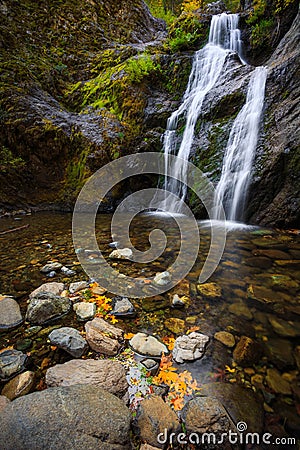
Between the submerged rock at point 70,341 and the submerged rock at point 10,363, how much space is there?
0.75 feet

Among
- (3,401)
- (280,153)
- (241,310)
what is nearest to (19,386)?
(3,401)

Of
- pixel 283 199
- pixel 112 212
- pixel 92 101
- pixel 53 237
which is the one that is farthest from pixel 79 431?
pixel 92 101

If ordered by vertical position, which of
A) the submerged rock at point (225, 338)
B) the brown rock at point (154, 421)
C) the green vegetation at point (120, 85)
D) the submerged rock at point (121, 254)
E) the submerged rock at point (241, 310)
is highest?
the green vegetation at point (120, 85)

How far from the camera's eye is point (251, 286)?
8.75ft

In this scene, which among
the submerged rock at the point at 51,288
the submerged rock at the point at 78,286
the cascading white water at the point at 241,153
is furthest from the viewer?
the cascading white water at the point at 241,153

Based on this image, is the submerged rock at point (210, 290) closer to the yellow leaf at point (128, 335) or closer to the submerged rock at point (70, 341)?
the yellow leaf at point (128, 335)

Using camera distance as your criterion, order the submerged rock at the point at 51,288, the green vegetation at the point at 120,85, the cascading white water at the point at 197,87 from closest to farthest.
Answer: the submerged rock at the point at 51,288 → the cascading white water at the point at 197,87 → the green vegetation at the point at 120,85

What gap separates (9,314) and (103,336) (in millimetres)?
978

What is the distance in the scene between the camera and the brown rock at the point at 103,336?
1720 mm

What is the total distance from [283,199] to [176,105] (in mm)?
5639

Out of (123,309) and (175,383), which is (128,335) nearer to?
(123,309)

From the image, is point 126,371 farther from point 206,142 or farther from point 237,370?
point 206,142

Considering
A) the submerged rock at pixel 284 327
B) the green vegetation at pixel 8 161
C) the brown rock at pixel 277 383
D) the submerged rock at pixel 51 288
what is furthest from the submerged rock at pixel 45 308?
the green vegetation at pixel 8 161

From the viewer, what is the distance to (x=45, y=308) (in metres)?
2.09
